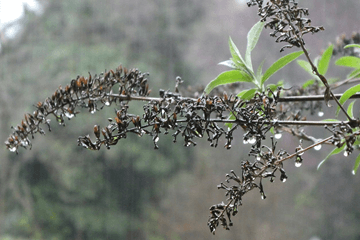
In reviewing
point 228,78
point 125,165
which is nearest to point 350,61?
point 228,78

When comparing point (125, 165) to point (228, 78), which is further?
point (125, 165)

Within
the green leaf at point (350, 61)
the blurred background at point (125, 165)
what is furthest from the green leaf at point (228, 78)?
the blurred background at point (125, 165)

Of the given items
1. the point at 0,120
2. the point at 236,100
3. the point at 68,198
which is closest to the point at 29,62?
the point at 0,120

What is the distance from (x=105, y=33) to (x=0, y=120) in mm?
1520

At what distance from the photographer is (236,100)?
22cm

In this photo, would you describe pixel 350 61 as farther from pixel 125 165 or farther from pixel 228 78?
pixel 125 165

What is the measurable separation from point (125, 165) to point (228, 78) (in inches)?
146

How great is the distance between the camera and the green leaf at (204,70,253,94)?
275 mm

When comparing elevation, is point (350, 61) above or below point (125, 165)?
below

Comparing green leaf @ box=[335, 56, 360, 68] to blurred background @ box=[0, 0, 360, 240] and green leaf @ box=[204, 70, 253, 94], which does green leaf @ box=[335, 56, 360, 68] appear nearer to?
green leaf @ box=[204, 70, 253, 94]

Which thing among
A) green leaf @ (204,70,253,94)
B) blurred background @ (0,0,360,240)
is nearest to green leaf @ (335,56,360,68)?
green leaf @ (204,70,253,94)

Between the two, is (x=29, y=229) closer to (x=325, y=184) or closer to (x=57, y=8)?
(x=57, y=8)

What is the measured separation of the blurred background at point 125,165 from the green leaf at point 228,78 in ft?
10.7

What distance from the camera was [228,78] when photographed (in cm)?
28
